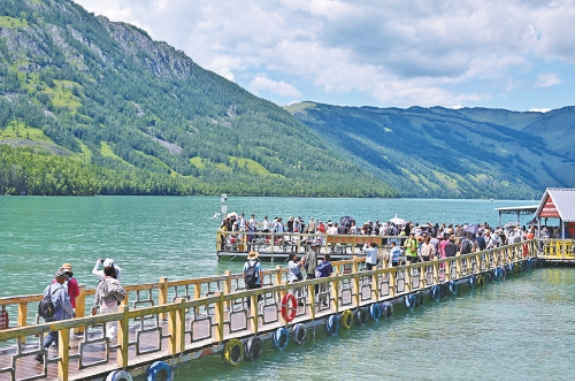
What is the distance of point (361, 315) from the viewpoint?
88.4 ft

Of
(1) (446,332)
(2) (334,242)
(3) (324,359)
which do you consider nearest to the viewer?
(3) (324,359)

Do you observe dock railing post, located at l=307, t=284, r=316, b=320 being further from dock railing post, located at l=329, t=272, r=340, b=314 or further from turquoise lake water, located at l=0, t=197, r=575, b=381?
dock railing post, located at l=329, t=272, r=340, b=314

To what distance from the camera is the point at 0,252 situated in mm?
57844

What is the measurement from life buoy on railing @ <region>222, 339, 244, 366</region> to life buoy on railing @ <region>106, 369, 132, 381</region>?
416 centimetres

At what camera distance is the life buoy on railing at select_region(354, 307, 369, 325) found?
26703mm

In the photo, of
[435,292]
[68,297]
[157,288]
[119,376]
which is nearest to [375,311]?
[435,292]

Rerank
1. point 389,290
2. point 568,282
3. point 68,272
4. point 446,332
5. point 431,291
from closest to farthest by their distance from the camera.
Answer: point 68,272 → point 446,332 → point 389,290 → point 431,291 → point 568,282

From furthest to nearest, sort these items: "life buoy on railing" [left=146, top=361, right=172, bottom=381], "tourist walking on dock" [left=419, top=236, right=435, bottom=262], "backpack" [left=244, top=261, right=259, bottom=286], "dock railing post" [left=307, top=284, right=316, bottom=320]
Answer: "tourist walking on dock" [left=419, top=236, right=435, bottom=262] < "dock railing post" [left=307, top=284, right=316, bottom=320] < "backpack" [left=244, top=261, right=259, bottom=286] < "life buoy on railing" [left=146, top=361, right=172, bottom=381]

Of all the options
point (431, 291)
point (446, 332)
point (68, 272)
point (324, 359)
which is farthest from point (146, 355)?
point (431, 291)

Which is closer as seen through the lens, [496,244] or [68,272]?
[68,272]

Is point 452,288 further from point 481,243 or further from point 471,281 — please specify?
point 481,243

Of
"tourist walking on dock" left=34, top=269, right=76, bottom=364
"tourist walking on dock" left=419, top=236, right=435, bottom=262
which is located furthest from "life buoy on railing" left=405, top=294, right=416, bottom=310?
"tourist walking on dock" left=34, top=269, right=76, bottom=364

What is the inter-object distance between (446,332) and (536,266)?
1049 inches

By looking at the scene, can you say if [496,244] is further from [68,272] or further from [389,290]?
[68,272]
